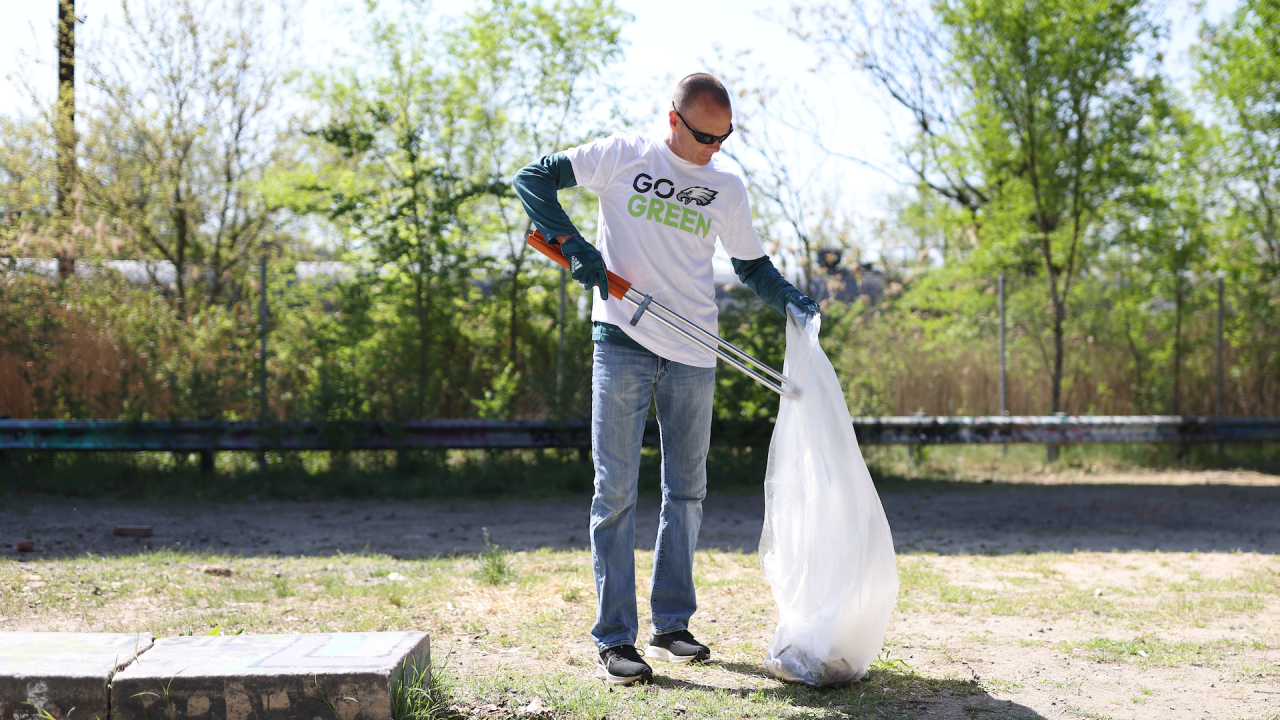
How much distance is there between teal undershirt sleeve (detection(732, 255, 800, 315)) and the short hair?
0.66 m

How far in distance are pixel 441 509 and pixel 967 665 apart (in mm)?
4495

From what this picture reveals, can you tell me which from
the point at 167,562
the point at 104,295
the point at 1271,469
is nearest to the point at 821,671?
the point at 167,562

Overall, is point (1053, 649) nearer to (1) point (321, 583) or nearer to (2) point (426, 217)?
(1) point (321, 583)

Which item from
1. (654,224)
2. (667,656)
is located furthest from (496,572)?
(654,224)

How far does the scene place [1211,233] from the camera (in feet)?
32.4

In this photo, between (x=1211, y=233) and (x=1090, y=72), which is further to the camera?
(x=1211, y=233)

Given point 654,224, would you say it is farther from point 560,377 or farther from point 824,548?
point 560,377

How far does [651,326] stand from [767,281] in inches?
23.0

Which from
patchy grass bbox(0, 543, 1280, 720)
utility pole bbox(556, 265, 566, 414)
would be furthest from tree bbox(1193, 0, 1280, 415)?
utility pole bbox(556, 265, 566, 414)

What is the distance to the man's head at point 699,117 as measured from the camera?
3.01 metres

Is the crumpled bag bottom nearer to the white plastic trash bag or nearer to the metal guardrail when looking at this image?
the white plastic trash bag

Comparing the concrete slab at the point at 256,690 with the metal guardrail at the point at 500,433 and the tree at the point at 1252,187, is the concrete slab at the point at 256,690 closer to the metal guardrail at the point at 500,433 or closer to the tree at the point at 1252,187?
the metal guardrail at the point at 500,433

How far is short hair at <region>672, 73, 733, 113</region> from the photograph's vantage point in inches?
118

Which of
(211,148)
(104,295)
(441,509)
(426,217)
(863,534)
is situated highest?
(211,148)
